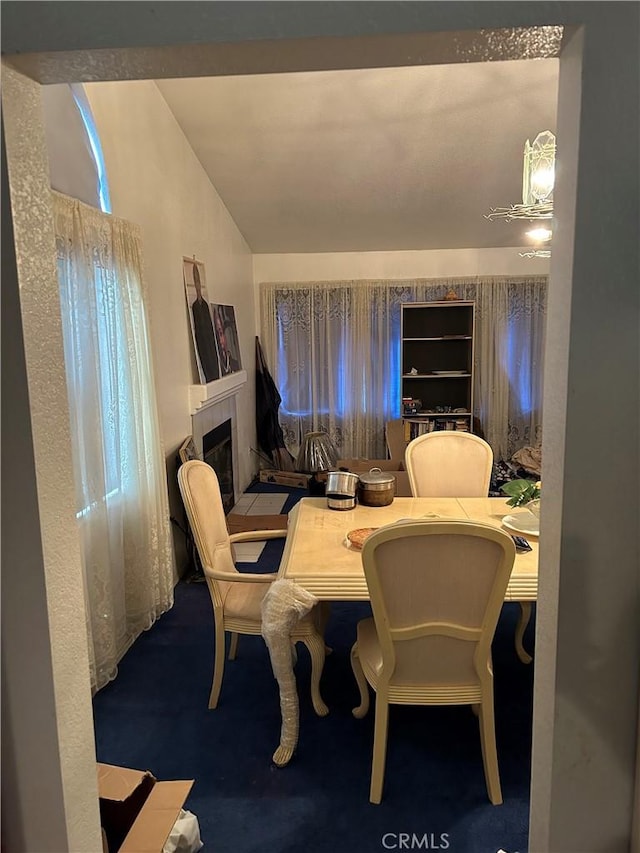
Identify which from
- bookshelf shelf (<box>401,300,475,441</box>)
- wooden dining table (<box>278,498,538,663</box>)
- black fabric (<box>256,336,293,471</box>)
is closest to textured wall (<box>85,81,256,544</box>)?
wooden dining table (<box>278,498,538,663</box>)

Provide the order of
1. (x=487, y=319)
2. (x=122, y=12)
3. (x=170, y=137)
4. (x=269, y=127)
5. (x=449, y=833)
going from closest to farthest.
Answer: (x=122, y=12) → (x=449, y=833) → (x=170, y=137) → (x=269, y=127) → (x=487, y=319)

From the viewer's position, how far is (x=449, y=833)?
5.77ft

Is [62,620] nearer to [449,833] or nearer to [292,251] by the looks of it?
[449,833]

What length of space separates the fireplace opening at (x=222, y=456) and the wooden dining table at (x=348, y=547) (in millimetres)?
1578

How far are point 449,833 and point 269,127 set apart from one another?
3694 mm

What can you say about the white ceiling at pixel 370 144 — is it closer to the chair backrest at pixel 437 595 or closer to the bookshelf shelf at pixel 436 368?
the bookshelf shelf at pixel 436 368

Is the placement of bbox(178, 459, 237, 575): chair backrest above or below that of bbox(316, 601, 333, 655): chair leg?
above

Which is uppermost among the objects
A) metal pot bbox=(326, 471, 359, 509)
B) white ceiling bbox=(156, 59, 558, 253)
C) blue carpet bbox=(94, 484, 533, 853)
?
white ceiling bbox=(156, 59, 558, 253)

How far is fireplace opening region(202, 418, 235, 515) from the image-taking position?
424 centimetres

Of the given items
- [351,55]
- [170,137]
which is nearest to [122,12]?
[351,55]

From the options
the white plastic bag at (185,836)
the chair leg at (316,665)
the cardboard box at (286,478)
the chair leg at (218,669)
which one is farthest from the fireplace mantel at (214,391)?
the white plastic bag at (185,836)

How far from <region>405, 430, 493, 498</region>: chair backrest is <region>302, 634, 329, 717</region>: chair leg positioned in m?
1.03

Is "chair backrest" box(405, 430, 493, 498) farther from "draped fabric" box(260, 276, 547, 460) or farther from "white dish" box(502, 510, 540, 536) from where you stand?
"draped fabric" box(260, 276, 547, 460)

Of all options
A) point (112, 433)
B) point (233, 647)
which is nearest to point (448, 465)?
point (233, 647)
